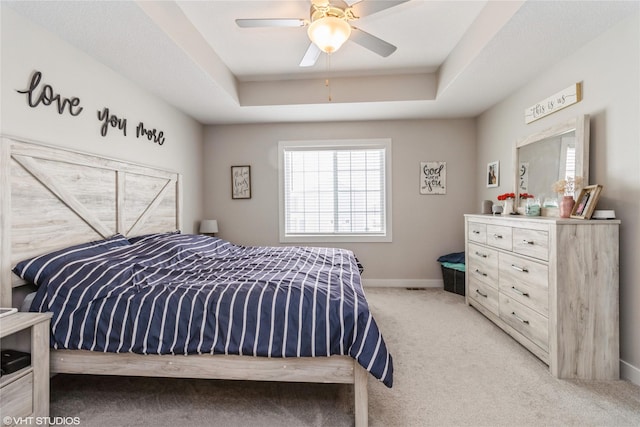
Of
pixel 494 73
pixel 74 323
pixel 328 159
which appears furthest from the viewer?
pixel 328 159

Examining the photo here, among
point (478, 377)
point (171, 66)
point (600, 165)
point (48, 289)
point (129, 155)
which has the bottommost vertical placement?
point (478, 377)

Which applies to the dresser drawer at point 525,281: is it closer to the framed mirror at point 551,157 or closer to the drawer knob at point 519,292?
the drawer knob at point 519,292

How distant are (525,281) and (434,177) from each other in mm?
2177

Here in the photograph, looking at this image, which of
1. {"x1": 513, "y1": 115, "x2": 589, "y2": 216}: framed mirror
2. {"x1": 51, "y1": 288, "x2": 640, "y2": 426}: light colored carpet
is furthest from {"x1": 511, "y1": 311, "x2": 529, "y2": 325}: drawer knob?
{"x1": 513, "y1": 115, "x2": 589, "y2": 216}: framed mirror

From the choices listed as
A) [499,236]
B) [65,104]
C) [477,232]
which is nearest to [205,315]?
[65,104]

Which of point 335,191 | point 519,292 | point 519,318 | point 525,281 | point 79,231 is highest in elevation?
point 335,191

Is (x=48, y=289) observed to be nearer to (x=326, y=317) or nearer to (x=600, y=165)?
(x=326, y=317)

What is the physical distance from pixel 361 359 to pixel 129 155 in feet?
8.88

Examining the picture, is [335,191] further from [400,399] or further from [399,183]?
[400,399]

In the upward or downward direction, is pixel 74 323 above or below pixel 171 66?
below

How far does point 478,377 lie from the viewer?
2.05 metres

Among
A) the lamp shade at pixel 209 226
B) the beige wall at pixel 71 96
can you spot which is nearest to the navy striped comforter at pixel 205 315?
the beige wall at pixel 71 96

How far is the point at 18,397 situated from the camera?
144cm

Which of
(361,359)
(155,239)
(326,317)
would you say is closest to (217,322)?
(326,317)
